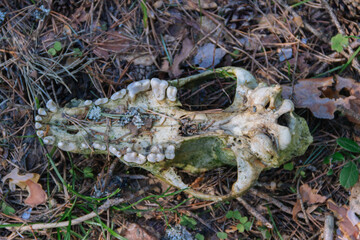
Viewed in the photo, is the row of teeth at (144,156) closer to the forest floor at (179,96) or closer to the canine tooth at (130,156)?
the canine tooth at (130,156)

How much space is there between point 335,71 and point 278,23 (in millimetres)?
744

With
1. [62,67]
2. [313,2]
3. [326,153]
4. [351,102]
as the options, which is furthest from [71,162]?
[313,2]

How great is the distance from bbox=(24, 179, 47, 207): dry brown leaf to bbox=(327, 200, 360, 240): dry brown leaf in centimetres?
259

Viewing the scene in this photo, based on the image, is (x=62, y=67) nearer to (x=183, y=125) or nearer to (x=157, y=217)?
(x=183, y=125)

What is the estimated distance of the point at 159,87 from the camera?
2.70 m

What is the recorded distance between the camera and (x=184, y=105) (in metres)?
3.18

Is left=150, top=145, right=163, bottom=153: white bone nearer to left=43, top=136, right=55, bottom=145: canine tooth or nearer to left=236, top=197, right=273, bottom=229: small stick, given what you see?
left=43, top=136, right=55, bottom=145: canine tooth

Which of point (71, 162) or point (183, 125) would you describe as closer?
point (183, 125)

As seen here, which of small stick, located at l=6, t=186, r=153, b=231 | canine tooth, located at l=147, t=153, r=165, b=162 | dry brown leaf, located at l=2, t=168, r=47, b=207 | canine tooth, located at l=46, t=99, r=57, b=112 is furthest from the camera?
dry brown leaf, located at l=2, t=168, r=47, b=207

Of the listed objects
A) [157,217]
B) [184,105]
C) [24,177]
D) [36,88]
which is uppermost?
[36,88]

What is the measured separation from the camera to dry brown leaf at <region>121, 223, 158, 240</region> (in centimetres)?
295

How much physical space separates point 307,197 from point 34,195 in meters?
2.49

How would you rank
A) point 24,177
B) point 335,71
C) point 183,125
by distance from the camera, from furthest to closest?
point 335,71 → point 24,177 → point 183,125

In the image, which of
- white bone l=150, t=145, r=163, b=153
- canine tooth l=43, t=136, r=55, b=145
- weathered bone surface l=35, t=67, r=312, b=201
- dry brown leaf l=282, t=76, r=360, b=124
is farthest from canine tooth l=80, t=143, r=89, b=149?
dry brown leaf l=282, t=76, r=360, b=124
